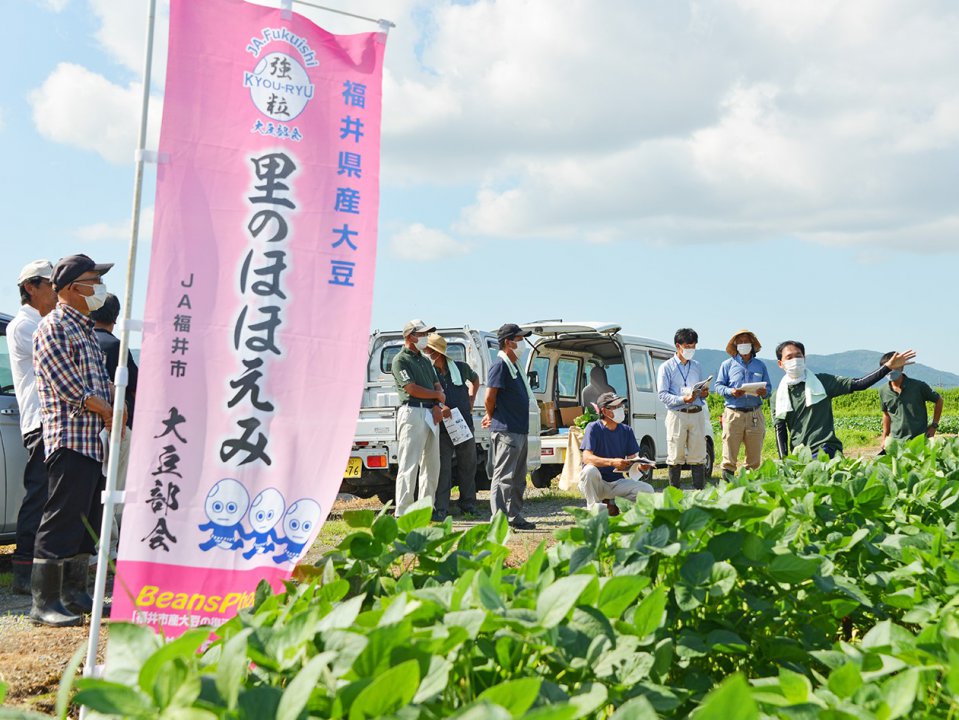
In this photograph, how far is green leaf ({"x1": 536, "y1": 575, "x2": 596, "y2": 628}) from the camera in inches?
63.7

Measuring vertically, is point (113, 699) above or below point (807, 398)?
below

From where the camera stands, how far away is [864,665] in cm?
175

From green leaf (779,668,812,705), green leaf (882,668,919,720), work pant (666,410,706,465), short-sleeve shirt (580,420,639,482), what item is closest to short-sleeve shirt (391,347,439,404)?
short-sleeve shirt (580,420,639,482)

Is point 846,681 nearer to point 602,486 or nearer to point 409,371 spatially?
point 602,486

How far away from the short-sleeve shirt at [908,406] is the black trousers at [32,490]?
309 inches

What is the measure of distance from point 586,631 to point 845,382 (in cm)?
819

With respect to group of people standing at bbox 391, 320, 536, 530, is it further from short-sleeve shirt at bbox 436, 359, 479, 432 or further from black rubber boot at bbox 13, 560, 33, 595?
black rubber boot at bbox 13, 560, 33, 595

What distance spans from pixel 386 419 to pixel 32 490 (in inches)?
205

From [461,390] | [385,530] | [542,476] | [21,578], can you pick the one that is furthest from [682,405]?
[385,530]

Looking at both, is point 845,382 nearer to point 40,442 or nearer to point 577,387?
point 577,387

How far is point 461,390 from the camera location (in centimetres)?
1024

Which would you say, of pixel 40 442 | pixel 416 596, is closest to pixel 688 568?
pixel 416 596

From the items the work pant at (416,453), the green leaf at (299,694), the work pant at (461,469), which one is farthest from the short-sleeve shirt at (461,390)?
the green leaf at (299,694)

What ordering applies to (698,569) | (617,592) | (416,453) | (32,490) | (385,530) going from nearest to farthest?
(617,592)
(698,569)
(385,530)
(32,490)
(416,453)
